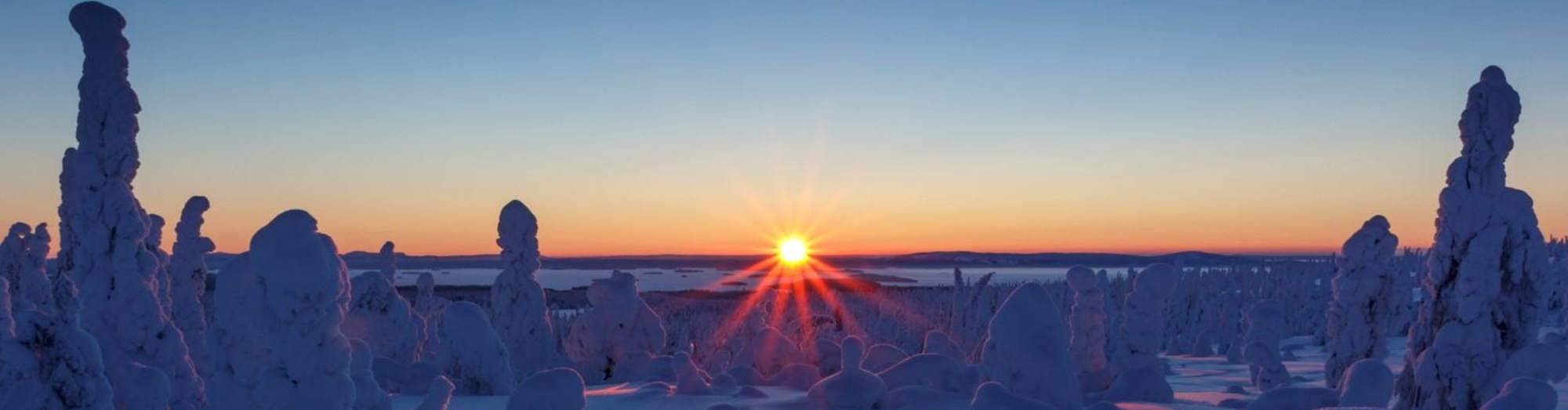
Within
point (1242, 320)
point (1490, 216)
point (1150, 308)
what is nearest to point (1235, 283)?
point (1242, 320)

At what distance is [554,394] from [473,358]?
7.32 m

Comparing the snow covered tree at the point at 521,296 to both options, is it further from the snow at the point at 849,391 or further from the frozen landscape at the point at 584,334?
the snow at the point at 849,391

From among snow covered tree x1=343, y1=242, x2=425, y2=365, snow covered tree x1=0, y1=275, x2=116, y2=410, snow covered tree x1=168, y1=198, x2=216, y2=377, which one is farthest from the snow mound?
snow covered tree x1=168, y1=198, x2=216, y2=377

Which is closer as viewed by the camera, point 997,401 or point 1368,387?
point 997,401

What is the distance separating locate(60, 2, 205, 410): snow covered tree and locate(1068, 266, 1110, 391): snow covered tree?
45.5ft

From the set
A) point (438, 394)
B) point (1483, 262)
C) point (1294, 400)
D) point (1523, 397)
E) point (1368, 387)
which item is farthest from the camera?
point (1294, 400)

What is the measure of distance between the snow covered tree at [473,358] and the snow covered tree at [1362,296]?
1375cm

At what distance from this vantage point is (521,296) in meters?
20.4

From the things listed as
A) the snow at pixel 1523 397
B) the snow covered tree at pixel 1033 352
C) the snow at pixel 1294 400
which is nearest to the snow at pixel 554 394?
the snow covered tree at pixel 1033 352

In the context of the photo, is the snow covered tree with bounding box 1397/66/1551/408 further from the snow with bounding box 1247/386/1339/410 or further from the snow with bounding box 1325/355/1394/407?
the snow with bounding box 1247/386/1339/410

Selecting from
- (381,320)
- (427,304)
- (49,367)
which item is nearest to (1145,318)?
(381,320)

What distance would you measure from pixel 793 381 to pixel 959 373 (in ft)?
9.39

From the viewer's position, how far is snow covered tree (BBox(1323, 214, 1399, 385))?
53.0 feet

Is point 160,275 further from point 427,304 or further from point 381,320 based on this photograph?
point 427,304
